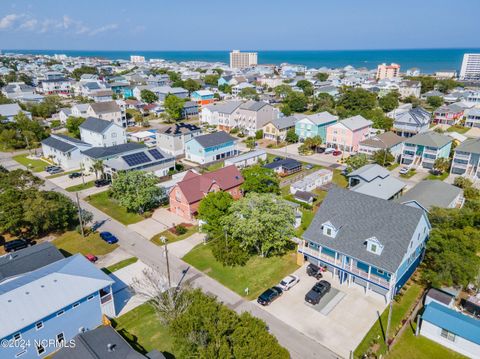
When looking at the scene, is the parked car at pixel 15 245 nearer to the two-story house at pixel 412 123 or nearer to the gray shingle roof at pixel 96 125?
the gray shingle roof at pixel 96 125

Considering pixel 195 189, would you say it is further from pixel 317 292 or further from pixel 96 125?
pixel 96 125

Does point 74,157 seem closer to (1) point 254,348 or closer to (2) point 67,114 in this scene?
(2) point 67,114

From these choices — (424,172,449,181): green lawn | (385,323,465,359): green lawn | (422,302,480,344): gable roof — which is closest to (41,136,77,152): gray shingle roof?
(385,323,465,359): green lawn

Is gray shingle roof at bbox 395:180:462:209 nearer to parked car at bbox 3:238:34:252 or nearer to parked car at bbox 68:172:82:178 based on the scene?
parked car at bbox 3:238:34:252

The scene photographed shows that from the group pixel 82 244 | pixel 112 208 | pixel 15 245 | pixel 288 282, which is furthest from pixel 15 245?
pixel 288 282

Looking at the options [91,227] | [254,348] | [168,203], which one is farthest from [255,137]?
[254,348]
